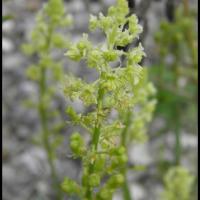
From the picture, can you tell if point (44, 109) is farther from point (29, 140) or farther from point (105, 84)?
point (105, 84)

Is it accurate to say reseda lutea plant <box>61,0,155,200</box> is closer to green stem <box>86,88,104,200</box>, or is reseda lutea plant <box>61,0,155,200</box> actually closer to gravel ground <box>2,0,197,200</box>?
green stem <box>86,88,104,200</box>

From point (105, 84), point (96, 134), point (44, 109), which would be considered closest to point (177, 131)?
point (44, 109)

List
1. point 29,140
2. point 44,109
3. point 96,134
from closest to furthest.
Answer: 1. point 96,134
2. point 44,109
3. point 29,140

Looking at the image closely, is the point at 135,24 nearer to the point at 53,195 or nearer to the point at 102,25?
the point at 102,25

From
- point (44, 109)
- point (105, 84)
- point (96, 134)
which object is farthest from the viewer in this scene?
point (44, 109)

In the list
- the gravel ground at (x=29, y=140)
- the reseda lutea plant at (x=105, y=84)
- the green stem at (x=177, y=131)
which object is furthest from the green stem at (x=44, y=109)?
the reseda lutea plant at (x=105, y=84)

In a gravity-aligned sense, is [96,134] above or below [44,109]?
below

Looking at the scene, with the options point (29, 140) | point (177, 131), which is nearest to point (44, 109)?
point (177, 131)

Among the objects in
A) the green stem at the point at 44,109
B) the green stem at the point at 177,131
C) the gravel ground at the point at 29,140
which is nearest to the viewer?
the green stem at the point at 44,109

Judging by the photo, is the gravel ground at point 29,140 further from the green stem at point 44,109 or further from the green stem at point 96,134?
the green stem at point 96,134

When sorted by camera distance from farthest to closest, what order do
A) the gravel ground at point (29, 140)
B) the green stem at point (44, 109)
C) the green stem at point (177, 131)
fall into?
the gravel ground at point (29, 140)
the green stem at point (177, 131)
the green stem at point (44, 109)

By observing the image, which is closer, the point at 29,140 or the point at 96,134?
the point at 96,134
